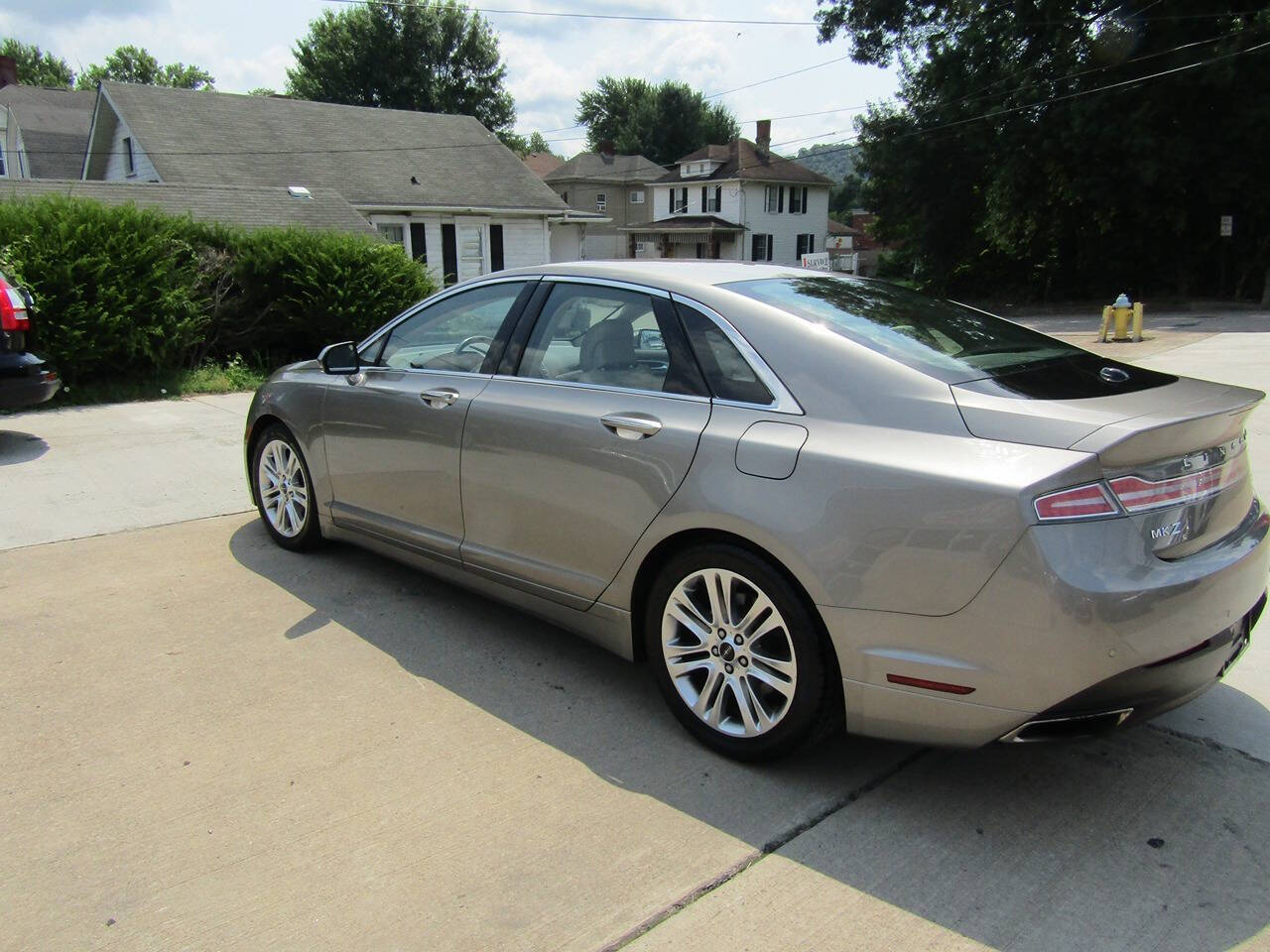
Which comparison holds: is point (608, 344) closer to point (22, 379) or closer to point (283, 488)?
point (283, 488)

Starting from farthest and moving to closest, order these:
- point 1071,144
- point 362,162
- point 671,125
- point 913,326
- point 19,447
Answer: point 671,125, point 362,162, point 1071,144, point 19,447, point 913,326

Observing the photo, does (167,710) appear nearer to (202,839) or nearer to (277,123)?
(202,839)

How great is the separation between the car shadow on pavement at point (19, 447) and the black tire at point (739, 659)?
641 cm

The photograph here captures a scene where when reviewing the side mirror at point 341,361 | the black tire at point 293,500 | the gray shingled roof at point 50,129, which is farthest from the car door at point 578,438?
the gray shingled roof at point 50,129

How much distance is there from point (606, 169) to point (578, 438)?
59572mm

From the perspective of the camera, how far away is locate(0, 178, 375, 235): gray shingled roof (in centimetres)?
1305

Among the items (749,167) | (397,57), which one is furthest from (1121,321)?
(397,57)

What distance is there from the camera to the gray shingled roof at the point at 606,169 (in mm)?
58781

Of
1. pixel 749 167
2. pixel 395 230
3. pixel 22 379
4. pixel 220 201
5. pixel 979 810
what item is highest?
pixel 749 167

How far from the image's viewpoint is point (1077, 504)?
8.57ft

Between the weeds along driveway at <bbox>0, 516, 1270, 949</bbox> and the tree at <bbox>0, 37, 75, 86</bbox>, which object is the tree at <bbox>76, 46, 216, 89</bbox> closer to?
the tree at <bbox>0, 37, 75, 86</bbox>

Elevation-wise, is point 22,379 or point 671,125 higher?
point 671,125

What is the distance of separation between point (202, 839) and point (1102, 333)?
65.5 feet

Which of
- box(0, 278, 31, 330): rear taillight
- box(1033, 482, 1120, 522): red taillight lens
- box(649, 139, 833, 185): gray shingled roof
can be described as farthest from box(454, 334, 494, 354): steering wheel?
box(649, 139, 833, 185): gray shingled roof
